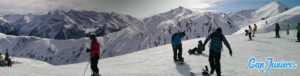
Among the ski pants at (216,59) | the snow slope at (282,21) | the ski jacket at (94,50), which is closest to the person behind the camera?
the ski pants at (216,59)

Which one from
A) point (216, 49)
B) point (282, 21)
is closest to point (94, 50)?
point (216, 49)

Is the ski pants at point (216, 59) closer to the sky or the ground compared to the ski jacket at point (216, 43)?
closer to the ground

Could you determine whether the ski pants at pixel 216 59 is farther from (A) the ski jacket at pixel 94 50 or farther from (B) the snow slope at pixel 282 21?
(B) the snow slope at pixel 282 21

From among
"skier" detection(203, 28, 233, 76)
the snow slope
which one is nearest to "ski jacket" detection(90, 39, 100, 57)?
"skier" detection(203, 28, 233, 76)

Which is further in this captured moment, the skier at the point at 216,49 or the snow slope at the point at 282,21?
the snow slope at the point at 282,21

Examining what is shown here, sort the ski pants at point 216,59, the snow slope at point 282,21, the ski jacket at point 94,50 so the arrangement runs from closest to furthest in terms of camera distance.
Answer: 1. the ski pants at point 216,59
2. the ski jacket at point 94,50
3. the snow slope at point 282,21

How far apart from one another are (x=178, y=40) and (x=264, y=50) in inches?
405

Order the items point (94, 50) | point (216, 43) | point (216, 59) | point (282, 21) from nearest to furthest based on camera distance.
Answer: point (216, 59), point (216, 43), point (94, 50), point (282, 21)

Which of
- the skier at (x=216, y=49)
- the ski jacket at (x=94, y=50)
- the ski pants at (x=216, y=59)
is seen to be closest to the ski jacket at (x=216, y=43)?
the skier at (x=216, y=49)

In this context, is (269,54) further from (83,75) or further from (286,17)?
(286,17)

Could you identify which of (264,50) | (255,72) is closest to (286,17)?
(264,50)

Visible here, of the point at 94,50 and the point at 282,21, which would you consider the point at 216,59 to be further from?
the point at 282,21

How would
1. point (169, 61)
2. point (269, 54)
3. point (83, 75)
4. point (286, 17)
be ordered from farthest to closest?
point (286, 17) < point (269, 54) < point (169, 61) < point (83, 75)

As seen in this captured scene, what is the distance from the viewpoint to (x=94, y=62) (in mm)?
19938
